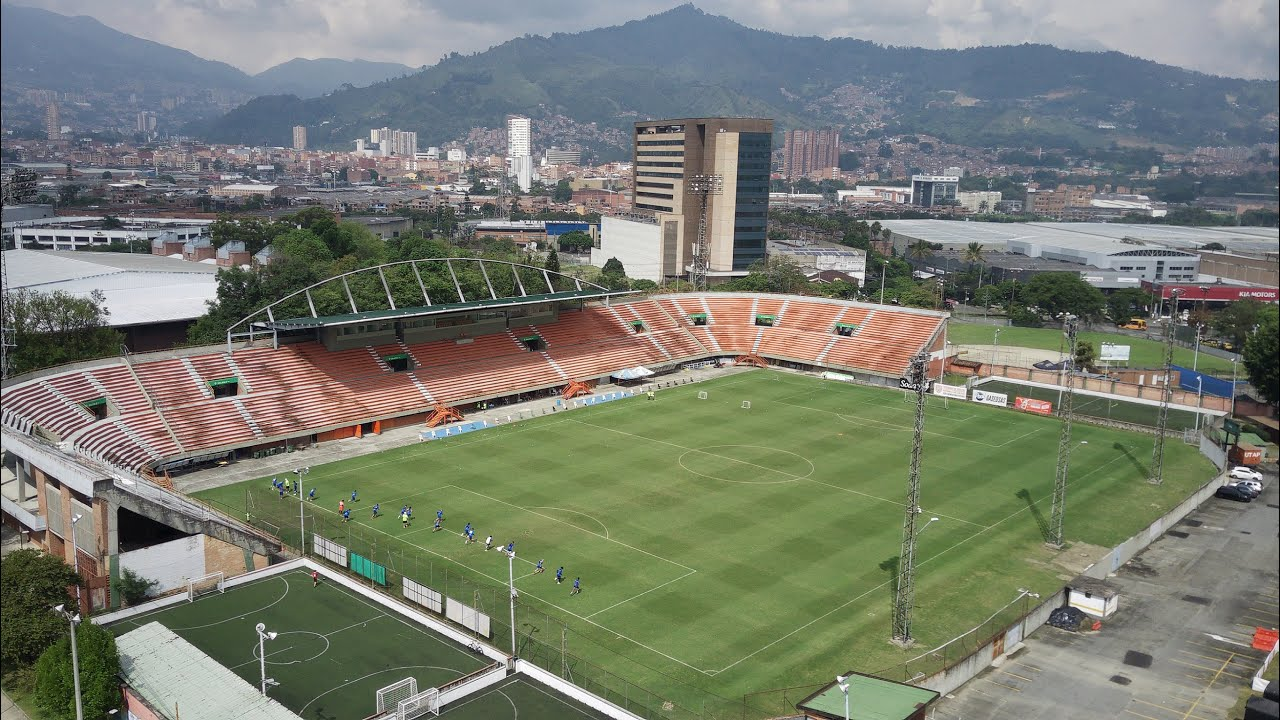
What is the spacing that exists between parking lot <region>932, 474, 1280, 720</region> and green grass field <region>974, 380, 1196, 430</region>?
2102cm

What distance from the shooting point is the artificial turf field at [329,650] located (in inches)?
1078

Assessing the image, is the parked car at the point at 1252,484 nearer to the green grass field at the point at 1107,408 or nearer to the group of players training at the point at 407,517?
the green grass field at the point at 1107,408

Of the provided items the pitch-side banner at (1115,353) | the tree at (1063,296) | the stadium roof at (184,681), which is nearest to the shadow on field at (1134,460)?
the pitch-side banner at (1115,353)

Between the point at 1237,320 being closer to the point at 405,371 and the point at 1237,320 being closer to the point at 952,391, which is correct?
the point at 952,391

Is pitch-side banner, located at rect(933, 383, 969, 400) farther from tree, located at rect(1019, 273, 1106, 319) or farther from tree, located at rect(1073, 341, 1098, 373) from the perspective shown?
tree, located at rect(1019, 273, 1106, 319)

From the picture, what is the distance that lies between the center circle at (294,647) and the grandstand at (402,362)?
21318 mm

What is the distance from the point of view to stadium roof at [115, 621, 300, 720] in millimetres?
24984

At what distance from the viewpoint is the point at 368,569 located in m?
37.0

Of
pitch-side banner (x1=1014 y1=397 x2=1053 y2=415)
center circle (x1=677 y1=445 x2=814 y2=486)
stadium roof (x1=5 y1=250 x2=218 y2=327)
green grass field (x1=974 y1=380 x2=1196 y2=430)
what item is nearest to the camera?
center circle (x1=677 y1=445 x2=814 y2=486)

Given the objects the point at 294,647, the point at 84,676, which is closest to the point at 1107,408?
the point at 294,647

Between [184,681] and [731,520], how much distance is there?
2522cm

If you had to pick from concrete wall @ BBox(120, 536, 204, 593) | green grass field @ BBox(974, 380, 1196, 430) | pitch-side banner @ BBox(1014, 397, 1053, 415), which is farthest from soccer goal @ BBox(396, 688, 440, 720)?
pitch-side banner @ BBox(1014, 397, 1053, 415)

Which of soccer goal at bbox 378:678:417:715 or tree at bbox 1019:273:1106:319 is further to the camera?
tree at bbox 1019:273:1106:319

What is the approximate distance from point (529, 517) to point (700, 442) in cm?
1618
